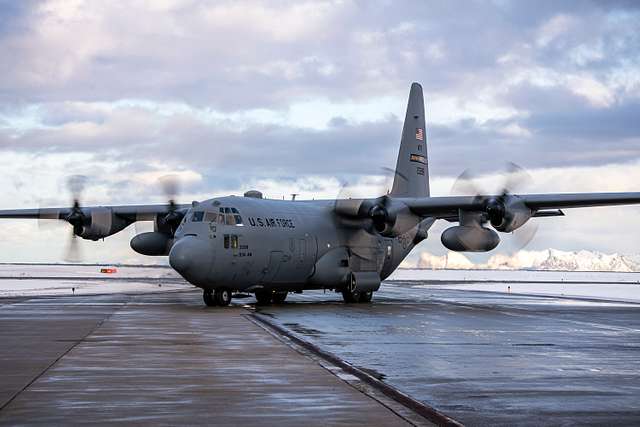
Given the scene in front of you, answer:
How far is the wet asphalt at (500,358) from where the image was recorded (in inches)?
413

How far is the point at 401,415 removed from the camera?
32.2 feet

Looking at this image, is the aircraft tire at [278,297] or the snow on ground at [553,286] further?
the snow on ground at [553,286]

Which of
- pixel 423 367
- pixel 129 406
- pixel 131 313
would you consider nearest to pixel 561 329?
pixel 423 367

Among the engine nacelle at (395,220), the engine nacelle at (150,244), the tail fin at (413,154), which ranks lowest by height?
the engine nacelle at (150,244)

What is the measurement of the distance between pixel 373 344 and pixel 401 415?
9012 millimetres

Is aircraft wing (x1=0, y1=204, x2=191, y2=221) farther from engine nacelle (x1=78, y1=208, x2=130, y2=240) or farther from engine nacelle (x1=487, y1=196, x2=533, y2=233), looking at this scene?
engine nacelle (x1=487, y1=196, x2=533, y2=233)

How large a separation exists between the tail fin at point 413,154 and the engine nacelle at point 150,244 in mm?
12321

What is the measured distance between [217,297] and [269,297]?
4385mm

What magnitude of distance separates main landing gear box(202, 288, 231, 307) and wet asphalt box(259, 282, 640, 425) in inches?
191

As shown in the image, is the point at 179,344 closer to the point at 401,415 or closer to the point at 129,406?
the point at 129,406

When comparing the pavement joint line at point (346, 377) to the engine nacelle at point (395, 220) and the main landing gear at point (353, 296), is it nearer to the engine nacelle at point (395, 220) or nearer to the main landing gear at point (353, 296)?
the engine nacelle at point (395, 220)

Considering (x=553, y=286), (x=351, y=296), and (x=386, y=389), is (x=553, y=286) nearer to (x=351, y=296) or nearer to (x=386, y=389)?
(x=351, y=296)

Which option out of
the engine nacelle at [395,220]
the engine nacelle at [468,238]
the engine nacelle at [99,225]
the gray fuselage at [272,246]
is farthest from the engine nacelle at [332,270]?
the engine nacelle at [99,225]

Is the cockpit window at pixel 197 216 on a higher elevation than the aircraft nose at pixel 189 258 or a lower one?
higher
